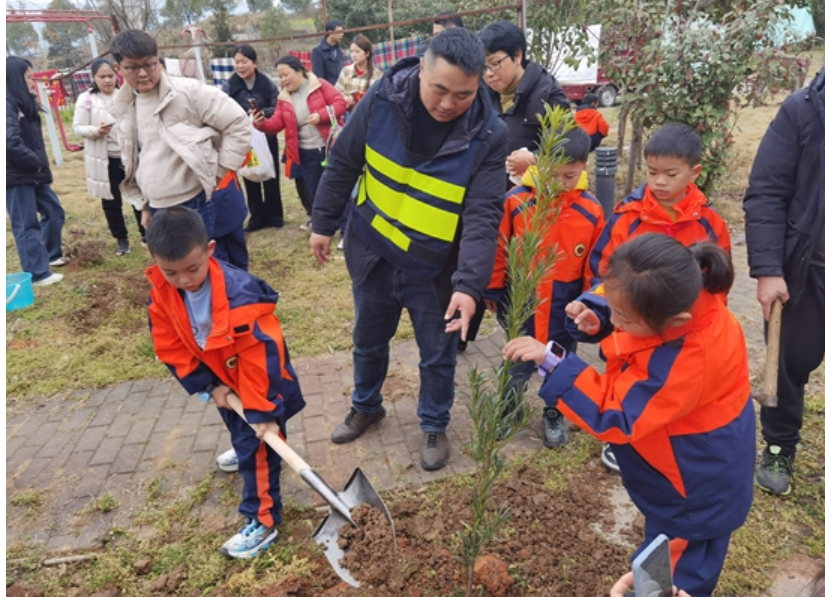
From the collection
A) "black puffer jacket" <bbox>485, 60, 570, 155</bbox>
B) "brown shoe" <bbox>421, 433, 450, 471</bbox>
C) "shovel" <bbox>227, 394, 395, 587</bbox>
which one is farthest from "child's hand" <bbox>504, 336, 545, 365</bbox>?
"black puffer jacket" <bbox>485, 60, 570, 155</bbox>

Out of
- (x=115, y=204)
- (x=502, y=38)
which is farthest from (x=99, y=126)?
(x=502, y=38)

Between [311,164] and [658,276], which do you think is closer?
[658,276]

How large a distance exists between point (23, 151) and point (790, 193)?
6.45m

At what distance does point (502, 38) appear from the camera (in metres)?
3.50

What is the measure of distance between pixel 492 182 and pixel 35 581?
2.81m

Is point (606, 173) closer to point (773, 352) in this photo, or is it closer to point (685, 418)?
point (773, 352)

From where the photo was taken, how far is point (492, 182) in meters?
2.72

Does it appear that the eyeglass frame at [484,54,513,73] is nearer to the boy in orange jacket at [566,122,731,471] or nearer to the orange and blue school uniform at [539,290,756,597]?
the boy in orange jacket at [566,122,731,471]

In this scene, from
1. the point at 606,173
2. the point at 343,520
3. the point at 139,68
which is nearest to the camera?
the point at 343,520

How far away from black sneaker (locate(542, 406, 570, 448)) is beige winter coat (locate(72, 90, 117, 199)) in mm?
5351

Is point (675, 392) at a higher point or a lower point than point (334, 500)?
higher

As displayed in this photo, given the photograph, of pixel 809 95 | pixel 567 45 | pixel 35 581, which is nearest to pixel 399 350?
pixel 35 581

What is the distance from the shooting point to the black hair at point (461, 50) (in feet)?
7.72

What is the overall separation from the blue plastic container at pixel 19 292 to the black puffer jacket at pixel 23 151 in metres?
0.96
